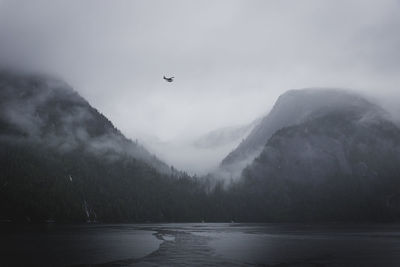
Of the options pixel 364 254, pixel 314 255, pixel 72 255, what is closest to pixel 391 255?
pixel 364 254

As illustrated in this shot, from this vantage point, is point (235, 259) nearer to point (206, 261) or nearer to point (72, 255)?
point (206, 261)

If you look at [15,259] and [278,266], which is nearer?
[278,266]

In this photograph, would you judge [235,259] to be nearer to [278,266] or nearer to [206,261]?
[206,261]

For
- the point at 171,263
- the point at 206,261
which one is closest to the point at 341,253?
the point at 206,261

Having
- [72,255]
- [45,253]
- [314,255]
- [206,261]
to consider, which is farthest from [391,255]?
[45,253]

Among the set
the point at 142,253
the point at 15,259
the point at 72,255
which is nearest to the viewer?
the point at 15,259

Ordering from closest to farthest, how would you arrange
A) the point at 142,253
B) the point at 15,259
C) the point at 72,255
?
1. the point at 15,259
2. the point at 72,255
3. the point at 142,253

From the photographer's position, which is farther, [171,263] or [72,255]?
[72,255]

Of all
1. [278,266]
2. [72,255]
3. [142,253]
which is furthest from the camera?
[142,253]

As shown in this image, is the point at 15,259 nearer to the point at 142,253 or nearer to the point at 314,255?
the point at 142,253
